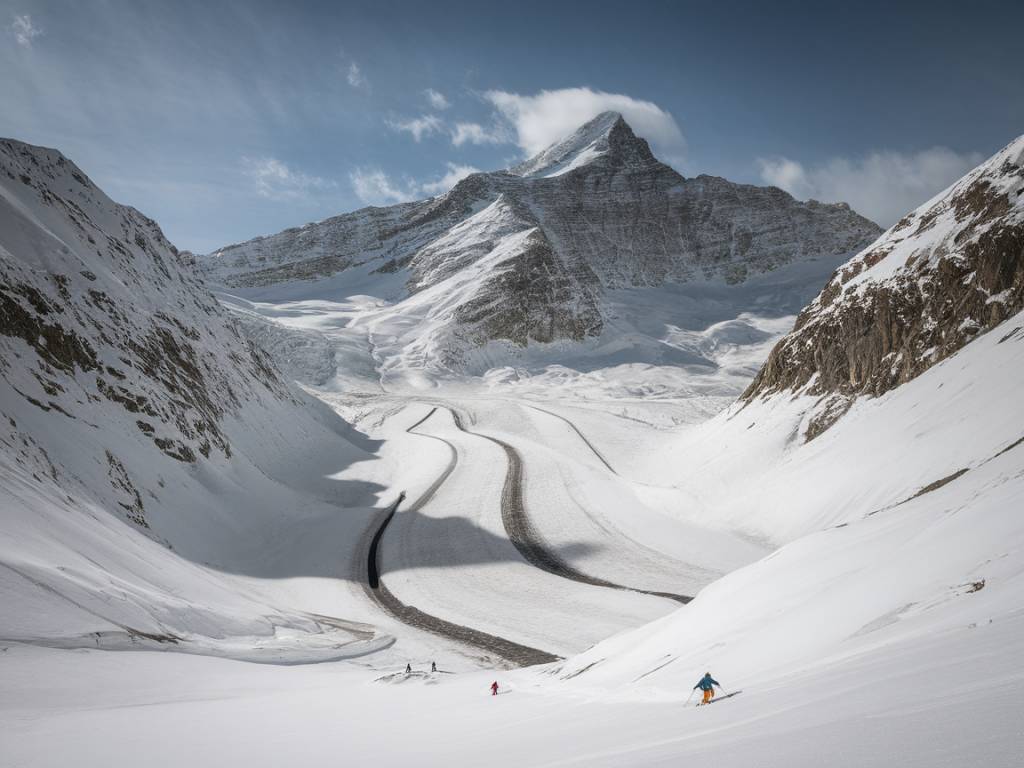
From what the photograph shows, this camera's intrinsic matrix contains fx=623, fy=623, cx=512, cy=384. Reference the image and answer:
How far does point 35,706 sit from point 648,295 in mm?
164073

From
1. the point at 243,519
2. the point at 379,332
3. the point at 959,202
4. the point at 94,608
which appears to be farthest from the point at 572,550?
the point at 379,332

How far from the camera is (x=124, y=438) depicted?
23.8 meters

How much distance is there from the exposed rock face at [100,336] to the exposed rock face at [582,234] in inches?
3932

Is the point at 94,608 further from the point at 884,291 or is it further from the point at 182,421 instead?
the point at 884,291

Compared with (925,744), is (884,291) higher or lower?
higher

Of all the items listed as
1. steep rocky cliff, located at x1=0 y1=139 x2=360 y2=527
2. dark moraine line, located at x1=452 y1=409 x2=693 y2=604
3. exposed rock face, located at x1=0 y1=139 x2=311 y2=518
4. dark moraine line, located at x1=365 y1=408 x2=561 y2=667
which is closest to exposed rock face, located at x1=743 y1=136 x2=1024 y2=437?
dark moraine line, located at x1=452 y1=409 x2=693 y2=604

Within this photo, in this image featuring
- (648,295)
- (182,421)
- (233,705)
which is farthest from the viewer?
(648,295)

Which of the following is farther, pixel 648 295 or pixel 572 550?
pixel 648 295

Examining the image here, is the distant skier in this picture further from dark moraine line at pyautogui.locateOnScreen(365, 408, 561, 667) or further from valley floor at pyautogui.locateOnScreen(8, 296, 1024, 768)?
dark moraine line at pyautogui.locateOnScreen(365, 408, 561, 667)

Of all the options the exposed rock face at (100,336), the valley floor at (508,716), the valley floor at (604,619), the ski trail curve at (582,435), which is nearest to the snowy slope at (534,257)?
the ski trail curve at (582,435)

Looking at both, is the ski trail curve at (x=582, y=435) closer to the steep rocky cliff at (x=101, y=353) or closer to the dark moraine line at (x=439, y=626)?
the dark moraine line at (x=439, y=626)

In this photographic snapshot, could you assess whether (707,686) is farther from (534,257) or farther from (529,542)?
(534,257)

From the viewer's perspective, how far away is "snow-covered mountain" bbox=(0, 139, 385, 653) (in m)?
12.1

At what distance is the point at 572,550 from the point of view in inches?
959
